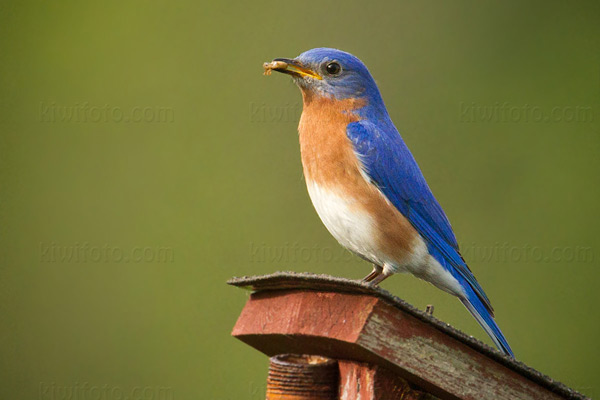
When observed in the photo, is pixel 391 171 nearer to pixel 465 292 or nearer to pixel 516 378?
pixel 465 292

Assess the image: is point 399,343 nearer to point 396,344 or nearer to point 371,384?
point 396,344

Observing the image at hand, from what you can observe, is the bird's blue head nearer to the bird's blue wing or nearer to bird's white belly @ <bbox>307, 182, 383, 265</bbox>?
the bird's blue wing

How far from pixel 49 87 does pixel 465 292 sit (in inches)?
206

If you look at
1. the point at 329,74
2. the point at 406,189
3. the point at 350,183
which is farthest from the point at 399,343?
the point at 329,74

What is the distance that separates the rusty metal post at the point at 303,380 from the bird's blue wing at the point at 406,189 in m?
1.27

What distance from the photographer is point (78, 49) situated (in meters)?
8.59

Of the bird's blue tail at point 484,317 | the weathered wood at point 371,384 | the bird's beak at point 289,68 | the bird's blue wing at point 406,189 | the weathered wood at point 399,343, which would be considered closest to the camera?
the weathered wood at point 399,343

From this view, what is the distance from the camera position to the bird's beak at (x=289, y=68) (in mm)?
4535

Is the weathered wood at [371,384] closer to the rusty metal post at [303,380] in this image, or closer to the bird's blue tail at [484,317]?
the rusty metal post at [303,380]

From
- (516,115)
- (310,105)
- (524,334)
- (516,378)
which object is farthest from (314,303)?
(516,115)

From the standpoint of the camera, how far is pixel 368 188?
4.35 metres

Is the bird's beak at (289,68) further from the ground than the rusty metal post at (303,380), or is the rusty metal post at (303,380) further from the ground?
the bird's beak at (289,68)

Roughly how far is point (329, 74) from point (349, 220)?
0.83 meters

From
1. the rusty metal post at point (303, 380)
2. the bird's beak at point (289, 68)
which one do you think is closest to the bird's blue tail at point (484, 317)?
the rusty metal post at point (303, 380)
